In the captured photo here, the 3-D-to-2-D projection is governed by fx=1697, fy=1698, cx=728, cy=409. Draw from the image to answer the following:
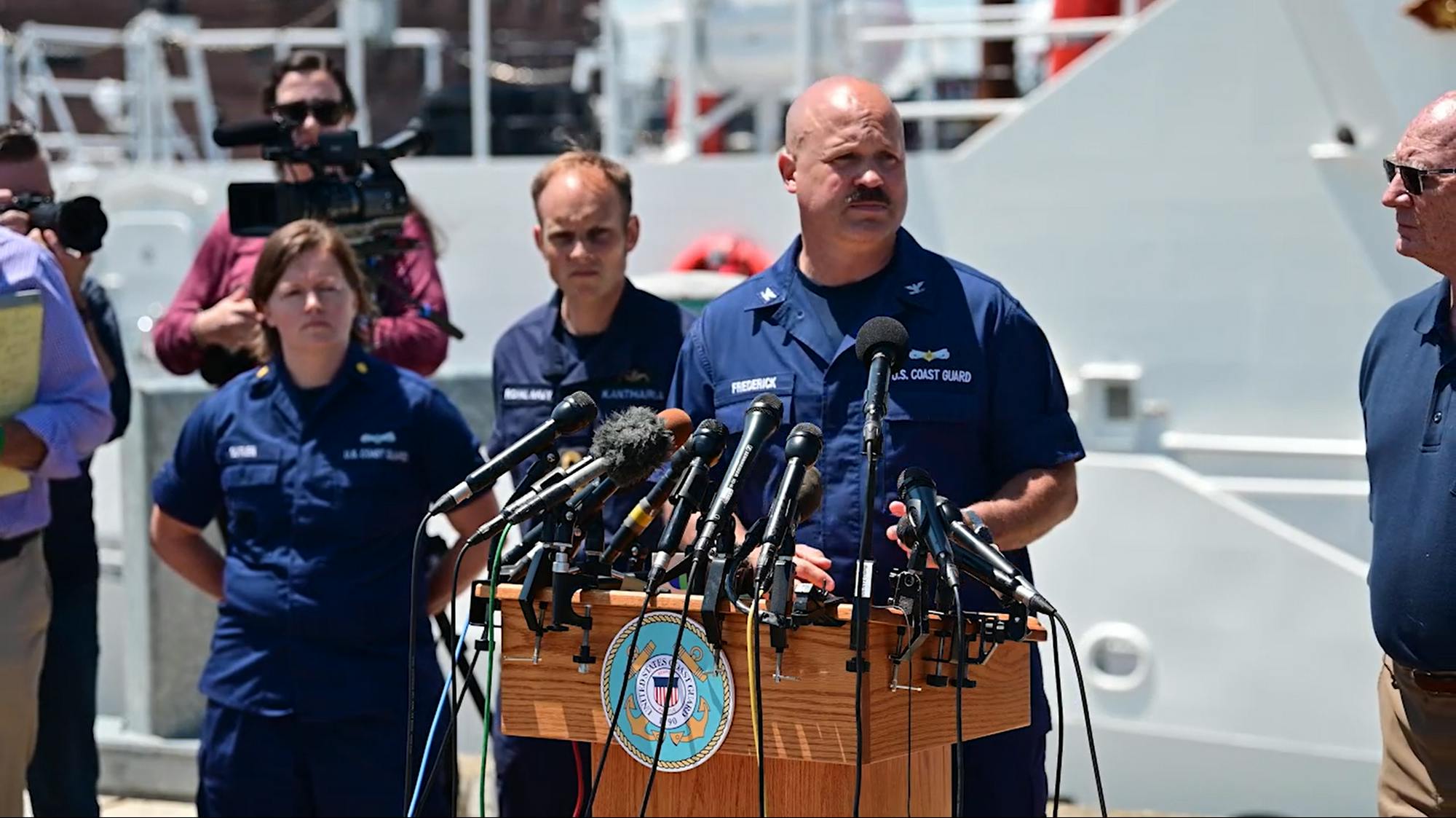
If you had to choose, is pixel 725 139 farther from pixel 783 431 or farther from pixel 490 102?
pixel 783 431

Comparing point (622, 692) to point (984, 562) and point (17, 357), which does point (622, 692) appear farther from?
point (17, 357)

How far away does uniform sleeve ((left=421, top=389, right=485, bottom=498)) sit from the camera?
11.6 feet

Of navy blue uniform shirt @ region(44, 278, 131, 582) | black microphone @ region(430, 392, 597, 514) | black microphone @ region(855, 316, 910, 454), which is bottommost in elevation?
navy blue uniform shirt @ region(44, 278, 131, 582)

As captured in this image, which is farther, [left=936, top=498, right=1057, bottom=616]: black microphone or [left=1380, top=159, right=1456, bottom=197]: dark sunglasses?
[left=1380, top=159, right=1456, bottom=197]: dark sunglasses

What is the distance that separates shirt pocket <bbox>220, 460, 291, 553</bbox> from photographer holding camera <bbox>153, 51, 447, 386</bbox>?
2.12 feet

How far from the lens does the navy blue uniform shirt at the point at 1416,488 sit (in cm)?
292

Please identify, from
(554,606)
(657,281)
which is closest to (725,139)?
(657,281)

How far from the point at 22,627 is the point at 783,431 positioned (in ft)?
5.61

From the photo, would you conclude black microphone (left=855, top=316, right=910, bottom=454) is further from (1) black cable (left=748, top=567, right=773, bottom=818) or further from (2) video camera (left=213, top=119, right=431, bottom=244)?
(2) video camera (left=213, top=119, right=431, bottom=244)

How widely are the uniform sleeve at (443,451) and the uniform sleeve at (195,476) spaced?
0.46 metres

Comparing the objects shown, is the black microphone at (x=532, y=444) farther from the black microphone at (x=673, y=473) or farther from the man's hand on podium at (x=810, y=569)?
the man's hand on podium at (x=810, y=569)

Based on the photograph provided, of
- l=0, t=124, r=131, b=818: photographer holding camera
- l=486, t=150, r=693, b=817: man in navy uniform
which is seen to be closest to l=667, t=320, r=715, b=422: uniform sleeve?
l=486, t=150, r=693, b=817: man in navy uniform

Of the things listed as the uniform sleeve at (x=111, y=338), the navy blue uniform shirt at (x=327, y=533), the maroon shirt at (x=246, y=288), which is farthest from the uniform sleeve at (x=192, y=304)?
the navy blue uniform shirt at (x=327, y=533)

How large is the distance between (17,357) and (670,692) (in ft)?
5.91
